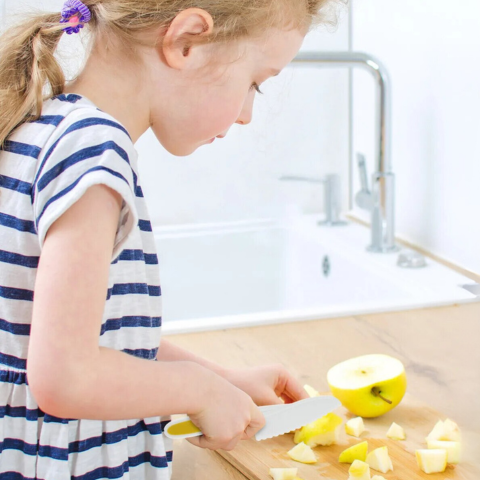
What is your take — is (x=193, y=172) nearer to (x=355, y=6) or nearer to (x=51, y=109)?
(x=355, y=6)

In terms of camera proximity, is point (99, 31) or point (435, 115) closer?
point (99, 31)

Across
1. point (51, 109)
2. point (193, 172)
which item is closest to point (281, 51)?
point (51, 109)

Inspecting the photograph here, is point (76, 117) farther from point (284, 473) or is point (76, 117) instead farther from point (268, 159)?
point (268, 159)

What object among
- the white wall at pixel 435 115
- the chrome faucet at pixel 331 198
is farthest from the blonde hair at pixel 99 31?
the chrome faucet at pixel 331 198

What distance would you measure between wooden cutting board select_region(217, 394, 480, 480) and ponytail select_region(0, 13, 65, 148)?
36 centimetres

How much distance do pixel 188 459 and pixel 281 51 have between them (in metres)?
0.39

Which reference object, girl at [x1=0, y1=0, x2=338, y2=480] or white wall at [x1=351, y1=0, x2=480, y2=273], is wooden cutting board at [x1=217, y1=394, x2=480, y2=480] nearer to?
girl at [x1=0, y1=0, x2=338, y2=480]

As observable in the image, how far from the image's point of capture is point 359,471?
662 mm

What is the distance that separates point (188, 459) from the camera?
2.36 feet

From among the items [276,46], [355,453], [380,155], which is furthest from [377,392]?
[380,155]

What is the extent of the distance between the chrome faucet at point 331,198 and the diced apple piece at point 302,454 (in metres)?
0.92

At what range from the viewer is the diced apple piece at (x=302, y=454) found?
70 cm

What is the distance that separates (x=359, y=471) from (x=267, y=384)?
143 millimetres

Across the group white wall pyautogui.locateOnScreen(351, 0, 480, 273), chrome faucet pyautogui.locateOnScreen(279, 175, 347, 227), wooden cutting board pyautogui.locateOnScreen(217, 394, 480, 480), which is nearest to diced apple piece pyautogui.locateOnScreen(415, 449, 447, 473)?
wooden cutting board pyautogui.locateOnScreen(217, 394, 480, 480)
